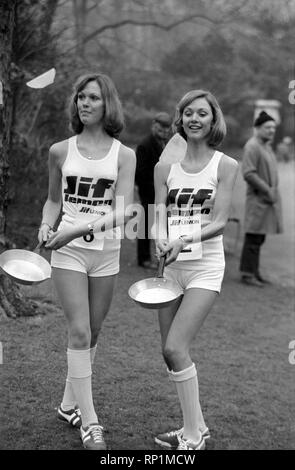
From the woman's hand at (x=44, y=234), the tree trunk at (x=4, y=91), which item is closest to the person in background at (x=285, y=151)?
the tree trunk at (x=4, y=91)

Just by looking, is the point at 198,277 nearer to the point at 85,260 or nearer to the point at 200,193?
the point at 200,193

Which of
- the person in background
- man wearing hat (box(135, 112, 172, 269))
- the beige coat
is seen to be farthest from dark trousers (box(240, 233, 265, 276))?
the person in background

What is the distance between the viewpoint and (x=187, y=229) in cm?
351

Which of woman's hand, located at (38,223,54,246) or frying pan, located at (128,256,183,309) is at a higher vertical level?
woman's hand, located at (38,223,54,246)

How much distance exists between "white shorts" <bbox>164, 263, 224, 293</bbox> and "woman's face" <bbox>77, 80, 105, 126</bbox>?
0.86 meters

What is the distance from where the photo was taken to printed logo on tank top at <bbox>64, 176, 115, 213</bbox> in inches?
137

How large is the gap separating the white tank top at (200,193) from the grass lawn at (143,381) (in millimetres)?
1062

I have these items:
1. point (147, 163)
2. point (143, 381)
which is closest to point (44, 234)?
point (143, 381)

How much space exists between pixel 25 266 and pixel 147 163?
501cm

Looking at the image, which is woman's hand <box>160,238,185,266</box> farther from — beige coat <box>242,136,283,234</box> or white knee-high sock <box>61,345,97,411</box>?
beige coat <box>242,136,283,234</box>

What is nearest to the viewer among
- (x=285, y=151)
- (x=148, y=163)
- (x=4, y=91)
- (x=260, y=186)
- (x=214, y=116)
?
(x=214, y=116)

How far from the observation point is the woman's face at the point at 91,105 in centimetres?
349
